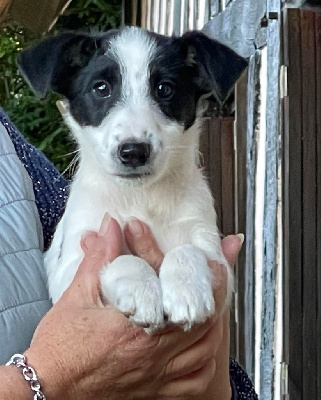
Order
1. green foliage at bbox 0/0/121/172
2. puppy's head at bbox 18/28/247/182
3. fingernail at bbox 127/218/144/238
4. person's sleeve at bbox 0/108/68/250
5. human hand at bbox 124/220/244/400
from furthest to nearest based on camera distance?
1. green foliage at bbox 0/0/121/172
2. person's sleeve at bbox 0/108/68/250
3. puppy's head at bbox 18/28/247/182
4. fingernail at bbox 127/218/144/238
5. human hand at bbox 124/220/244/400

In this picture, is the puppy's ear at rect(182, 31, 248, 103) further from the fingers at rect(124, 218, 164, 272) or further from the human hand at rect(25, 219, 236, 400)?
the human hand at rect(25, 219, 236, 400)

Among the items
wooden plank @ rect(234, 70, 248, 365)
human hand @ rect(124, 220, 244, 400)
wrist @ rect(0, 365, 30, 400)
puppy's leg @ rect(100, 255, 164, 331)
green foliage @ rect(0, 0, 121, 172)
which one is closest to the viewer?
wrist @ rect(0, 365, 30, 400)

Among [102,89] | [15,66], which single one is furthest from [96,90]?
[15,66]

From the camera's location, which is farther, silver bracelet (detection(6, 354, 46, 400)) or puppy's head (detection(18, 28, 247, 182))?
puppy's head (detection(18, 28, 247, 182))

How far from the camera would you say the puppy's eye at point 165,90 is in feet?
6.04

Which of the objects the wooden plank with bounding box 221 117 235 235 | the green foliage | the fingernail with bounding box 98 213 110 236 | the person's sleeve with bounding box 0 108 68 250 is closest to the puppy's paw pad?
the fingernail with bounding box 98 213 110 236

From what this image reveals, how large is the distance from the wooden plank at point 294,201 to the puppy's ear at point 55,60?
1.05 meters

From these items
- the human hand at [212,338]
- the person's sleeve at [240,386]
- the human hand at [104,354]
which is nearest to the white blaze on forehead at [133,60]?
the human hand at [212,338]

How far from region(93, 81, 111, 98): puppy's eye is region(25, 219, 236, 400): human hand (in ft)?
1.94

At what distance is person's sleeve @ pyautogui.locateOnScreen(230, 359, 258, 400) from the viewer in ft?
5.79

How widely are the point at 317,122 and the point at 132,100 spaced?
1.16 m

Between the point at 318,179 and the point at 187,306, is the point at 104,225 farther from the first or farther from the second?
the point at 318,179

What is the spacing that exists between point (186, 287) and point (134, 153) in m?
0.37

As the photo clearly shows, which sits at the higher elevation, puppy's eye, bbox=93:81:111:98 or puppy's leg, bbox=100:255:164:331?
puppy's eye, bbox=93:81:111:98
